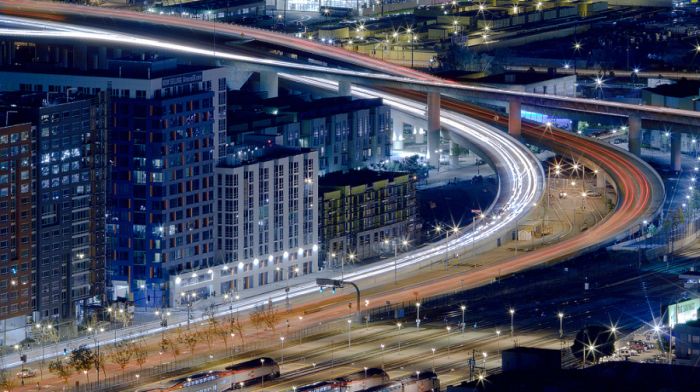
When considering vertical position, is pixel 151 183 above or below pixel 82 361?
above

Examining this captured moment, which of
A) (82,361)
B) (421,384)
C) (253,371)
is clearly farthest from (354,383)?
(82,361)

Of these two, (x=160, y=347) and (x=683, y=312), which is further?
(x=683, y=312)

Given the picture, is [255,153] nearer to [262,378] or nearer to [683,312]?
[683,312]

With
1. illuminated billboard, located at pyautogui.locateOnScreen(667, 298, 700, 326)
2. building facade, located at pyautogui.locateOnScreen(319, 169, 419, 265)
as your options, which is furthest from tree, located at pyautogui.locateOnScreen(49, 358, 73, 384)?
building facade, located at pyautogui.locateOnScreen(319, 169, 419, 265)

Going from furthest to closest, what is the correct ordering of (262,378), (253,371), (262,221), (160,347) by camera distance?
(262,221) < (160,347) < (262,378) < (253,371)

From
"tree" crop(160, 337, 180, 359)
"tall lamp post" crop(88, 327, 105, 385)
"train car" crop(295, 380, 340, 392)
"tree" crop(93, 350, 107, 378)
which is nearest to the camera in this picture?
"train car" crop(295, 380, 340, 392)

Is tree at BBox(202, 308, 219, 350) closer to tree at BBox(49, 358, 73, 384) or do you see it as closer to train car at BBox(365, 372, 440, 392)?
tree at BBox(49, 358, 73, 384)

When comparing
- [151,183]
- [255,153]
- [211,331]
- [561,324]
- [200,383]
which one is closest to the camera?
[200,383]


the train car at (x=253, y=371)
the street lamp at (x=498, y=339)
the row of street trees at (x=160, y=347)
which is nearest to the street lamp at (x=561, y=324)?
the street lamp at (x=498, y=339)
